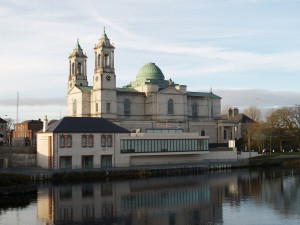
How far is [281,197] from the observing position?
5284cm

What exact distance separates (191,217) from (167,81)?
3070 inches

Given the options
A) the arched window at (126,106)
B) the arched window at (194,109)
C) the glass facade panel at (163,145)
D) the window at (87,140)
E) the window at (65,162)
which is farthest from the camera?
the arched window at (194,109)

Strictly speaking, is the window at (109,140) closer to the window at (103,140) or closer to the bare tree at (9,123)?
the window at (103,140)

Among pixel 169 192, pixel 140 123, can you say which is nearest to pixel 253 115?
pixel 140 123

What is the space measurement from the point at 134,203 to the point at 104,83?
56.7 metres

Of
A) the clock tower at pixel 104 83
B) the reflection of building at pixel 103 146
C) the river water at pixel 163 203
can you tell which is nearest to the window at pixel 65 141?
the reflection of building at pixel 103 146

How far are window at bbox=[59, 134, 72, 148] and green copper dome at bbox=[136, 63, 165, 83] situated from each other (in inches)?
1654

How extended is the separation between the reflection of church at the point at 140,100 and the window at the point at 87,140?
83.1 ft

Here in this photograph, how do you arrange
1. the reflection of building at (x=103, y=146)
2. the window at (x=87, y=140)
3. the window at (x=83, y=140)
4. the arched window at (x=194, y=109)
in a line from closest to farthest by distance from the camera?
the reflection of building at (x=103, y=146), the window at (x=83, y=140), the window at (x=87, y=140), the arched window at (x=194, y=109)

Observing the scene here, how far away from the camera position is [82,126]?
76.8 metres

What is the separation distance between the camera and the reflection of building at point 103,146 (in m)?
74.5

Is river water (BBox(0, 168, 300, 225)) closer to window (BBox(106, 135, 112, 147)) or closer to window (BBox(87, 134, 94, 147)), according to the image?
window (BBox(106, 135, 112, 147))

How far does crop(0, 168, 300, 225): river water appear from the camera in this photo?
40.7 m

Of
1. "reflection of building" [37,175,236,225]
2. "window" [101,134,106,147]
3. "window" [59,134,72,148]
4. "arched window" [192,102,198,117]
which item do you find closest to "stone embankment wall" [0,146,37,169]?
"window" [59,134,72,148]
